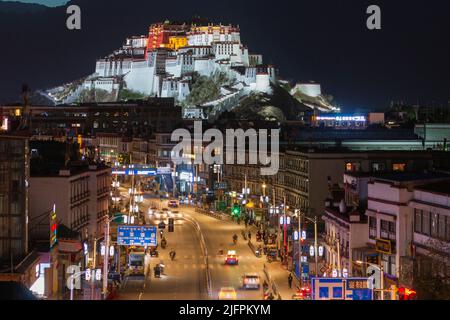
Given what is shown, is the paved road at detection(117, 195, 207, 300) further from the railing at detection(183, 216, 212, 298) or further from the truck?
the truck

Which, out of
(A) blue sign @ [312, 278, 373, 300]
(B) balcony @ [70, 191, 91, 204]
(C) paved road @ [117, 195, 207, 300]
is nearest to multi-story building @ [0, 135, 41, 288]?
(C) paved road @ [117, 195, 207, 300]

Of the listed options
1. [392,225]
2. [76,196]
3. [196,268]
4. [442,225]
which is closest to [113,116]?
[196,268]

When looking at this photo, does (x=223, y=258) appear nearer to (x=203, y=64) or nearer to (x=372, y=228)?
(x=372, y=228)

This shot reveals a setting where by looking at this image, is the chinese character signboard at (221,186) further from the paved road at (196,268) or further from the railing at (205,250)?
the paved road at (196,268)

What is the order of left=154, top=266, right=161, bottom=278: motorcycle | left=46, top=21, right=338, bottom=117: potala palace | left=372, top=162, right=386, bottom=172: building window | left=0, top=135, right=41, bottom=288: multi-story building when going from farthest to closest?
left=46, top=21, right=338, bottom=117: potala palace < left=372, top=162, right=386, bottom=172: building window < left=154, top=266, right=161, bottom=278: motorcycle < left=0, top=135, right=41, bottom=288: multi-story building

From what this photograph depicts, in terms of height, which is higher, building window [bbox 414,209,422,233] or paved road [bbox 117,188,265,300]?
building window [bbox 414,209,422,233]

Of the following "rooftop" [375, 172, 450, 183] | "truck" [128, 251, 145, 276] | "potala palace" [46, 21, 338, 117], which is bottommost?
"truck" [128, 251, 145, 276]

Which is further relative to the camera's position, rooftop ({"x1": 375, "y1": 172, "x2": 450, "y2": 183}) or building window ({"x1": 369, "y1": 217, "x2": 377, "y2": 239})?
building window ({"x1": 369, "y1": 217, "x2": 377, "y2": 239})
